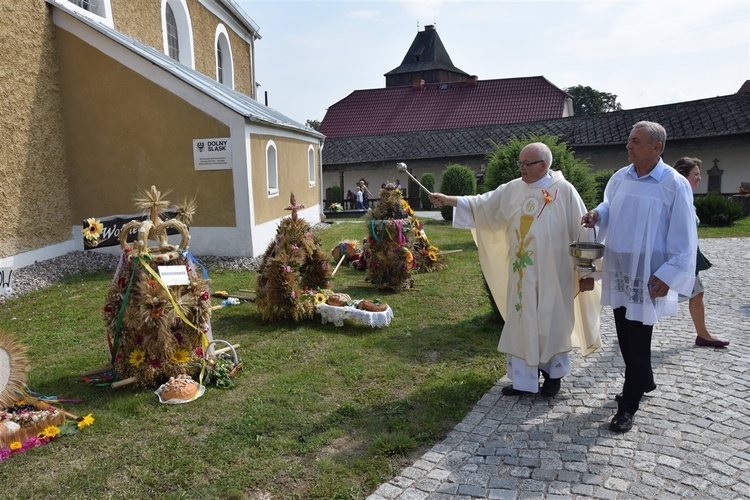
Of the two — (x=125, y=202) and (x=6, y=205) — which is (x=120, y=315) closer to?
(x=6, y=205)

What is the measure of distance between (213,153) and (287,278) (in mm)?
5534

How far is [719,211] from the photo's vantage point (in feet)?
54.3

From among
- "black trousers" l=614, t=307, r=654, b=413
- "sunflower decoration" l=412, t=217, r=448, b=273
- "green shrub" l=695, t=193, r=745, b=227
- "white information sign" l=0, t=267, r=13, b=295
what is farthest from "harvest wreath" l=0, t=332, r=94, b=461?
"green shrub" l=695, t=193, r=745, b=227

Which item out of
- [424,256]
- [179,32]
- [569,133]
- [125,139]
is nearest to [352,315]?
[424,256]

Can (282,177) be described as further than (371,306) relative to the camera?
Yes

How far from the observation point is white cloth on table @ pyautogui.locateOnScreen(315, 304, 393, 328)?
6.64 metres

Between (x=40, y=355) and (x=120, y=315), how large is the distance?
2.01 metres

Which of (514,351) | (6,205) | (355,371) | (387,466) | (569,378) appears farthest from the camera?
(6,205)

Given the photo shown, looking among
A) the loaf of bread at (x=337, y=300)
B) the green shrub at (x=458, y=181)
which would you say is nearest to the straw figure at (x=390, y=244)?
the loaf of bread at (x=337, y=300)

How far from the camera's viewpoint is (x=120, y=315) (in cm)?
468

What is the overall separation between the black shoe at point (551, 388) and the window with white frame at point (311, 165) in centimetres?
1465

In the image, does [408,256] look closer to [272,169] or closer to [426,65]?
[272,169]

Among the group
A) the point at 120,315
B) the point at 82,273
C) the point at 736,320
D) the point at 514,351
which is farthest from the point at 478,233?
the point at 82,273

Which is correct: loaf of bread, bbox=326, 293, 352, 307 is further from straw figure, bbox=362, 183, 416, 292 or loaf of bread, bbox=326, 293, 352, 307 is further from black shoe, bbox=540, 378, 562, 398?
black shoe, bbox=540, 378, 562, 398
